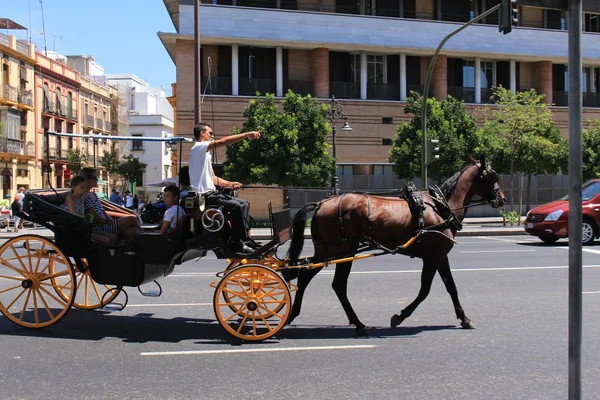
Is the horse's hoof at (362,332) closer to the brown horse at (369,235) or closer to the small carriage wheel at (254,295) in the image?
the brown horse at (369,235)

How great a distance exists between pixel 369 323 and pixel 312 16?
97.1 ft

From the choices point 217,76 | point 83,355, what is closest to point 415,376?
point 83,355

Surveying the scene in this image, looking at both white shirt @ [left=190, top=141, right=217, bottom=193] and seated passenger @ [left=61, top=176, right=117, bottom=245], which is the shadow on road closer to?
seated passenger @ [left=61, top=176, right=117, bottom=245]

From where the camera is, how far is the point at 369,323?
7.80 meters

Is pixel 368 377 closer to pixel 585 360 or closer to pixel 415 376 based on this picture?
pixel 415 376

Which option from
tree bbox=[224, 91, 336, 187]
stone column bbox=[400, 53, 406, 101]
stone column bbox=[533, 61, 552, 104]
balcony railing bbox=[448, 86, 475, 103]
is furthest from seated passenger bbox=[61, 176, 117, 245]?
stone column bbox=[533, 61, 552, 104]

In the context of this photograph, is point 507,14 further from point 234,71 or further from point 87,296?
point 234,71

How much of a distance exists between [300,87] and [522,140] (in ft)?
43.8

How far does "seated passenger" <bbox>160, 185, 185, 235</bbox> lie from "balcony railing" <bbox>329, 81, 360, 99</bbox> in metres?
29.3

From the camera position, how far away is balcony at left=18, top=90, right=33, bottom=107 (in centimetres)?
4500

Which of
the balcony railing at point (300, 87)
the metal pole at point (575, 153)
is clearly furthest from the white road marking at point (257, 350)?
the balcony railing at point (300, 87)

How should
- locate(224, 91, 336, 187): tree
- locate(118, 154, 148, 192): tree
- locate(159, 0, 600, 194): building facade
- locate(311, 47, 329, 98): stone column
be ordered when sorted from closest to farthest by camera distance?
locate(118, 154, 148, 192): tree → locate(224, 91, 336, 187): tree → locate(159, 0, 600, 194): building facade → locate(311, 47, 329, 98): stone column

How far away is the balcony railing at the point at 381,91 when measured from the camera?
3706 centimetres

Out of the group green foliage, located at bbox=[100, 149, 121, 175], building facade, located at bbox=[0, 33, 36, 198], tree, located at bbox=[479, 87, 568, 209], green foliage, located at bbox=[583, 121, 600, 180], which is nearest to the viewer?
green foliage, located at bbox=[100, 149, 121, 175]
